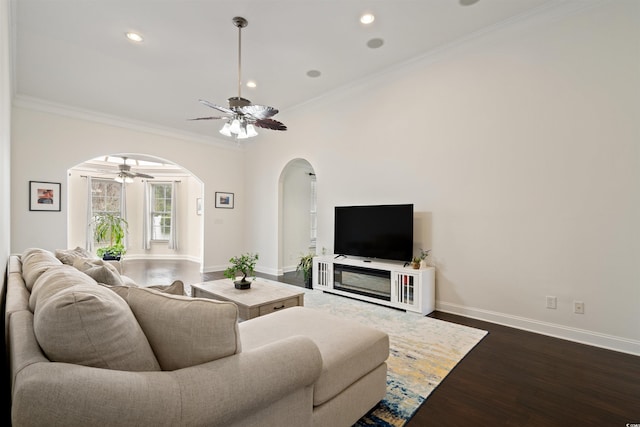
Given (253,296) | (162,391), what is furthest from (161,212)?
(162,391)

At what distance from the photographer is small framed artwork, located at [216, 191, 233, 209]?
23.0 feet

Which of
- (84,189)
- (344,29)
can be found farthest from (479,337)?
(84,189)

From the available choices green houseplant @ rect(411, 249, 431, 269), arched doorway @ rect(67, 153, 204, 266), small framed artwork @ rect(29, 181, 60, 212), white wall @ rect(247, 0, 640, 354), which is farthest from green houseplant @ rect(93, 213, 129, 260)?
green houseplant @ rect(411, 249, 431, 269)

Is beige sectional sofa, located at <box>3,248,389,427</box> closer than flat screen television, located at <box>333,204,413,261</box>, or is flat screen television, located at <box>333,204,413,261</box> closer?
beige sectional sofa, located at <box>3,248,389,427</box>

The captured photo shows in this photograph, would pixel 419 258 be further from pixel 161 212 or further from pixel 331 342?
pixel 161 212

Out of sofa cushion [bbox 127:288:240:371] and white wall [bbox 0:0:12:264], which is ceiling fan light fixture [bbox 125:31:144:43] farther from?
sofa cushion [bbox 127:288:240:371]

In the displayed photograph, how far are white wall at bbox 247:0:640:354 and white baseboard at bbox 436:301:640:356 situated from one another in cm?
1

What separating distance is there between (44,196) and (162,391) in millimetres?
5616

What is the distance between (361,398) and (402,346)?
1246 mm

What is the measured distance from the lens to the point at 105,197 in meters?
8.80

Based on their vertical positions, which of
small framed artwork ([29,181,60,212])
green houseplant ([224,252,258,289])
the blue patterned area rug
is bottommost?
the blue patterned area rug

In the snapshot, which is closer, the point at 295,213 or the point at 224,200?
the point at 295,213

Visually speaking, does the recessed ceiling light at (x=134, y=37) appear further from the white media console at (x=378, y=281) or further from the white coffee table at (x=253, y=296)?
the white media console at (x=378, y=281)

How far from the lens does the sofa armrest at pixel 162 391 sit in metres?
0.78
